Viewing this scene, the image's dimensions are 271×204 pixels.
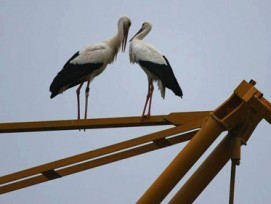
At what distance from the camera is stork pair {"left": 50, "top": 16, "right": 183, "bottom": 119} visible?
42.1 feet

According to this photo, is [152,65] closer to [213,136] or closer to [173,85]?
[173,85]

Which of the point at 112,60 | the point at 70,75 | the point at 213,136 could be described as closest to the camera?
the point at 213,136

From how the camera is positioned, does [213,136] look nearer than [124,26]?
Yes

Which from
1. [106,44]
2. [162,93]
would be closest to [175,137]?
[162,93]

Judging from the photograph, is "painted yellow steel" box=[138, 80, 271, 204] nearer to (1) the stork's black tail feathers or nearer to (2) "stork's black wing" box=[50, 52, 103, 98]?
(1) the stork's black tail feathers

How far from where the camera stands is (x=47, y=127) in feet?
31.0

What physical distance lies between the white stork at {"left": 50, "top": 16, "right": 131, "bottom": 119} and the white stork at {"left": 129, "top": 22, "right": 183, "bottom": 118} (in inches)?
18.0

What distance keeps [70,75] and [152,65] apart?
1.63m

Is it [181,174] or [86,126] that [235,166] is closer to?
[181,174]

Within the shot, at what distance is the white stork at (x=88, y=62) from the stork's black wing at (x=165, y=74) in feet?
3.52

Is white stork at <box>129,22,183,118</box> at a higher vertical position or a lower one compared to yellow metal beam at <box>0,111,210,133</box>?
higher

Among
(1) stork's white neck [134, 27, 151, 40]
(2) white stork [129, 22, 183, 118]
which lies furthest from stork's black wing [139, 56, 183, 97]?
(1) stork's white neck [134, 27, 151, 40]

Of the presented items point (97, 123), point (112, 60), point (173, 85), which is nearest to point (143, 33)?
point (112, 60)

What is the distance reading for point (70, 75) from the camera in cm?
1339
